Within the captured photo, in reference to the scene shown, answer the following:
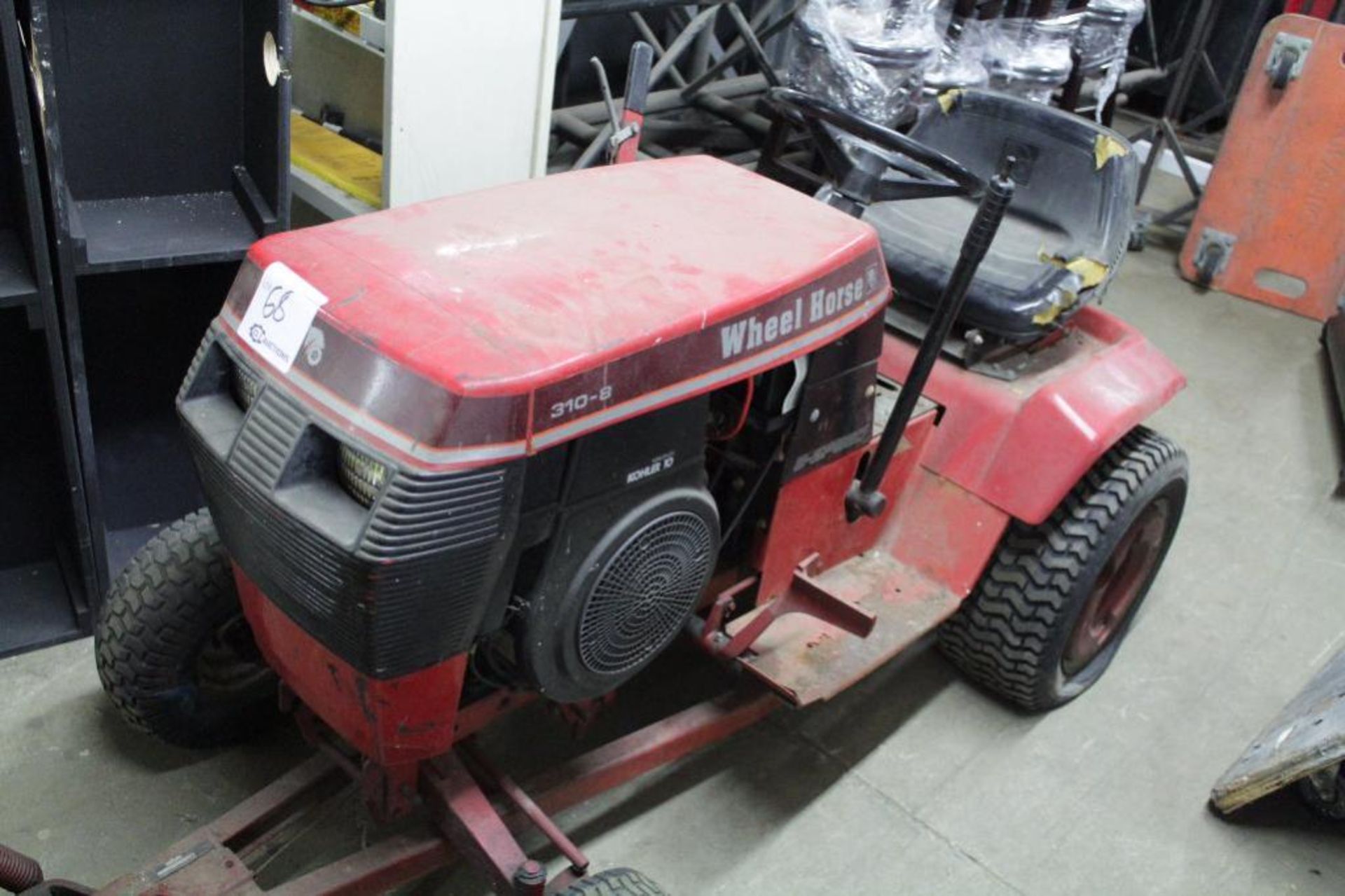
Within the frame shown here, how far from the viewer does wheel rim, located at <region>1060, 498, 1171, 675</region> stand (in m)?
2.50

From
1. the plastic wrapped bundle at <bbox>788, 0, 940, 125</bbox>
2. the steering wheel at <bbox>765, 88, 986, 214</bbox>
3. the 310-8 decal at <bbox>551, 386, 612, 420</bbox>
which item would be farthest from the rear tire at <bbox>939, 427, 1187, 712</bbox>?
the plastic wrapped bundle at <bbox>788, 0, 940, 125</bbox>

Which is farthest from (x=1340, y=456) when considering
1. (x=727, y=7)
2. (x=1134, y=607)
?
(x=727, y=7)

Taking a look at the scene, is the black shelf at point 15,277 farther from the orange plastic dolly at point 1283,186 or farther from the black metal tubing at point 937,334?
the orange plastic dolly at point 1283,186

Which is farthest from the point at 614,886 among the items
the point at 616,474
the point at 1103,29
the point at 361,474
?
the point at 1103,29

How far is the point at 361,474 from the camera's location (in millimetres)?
1371

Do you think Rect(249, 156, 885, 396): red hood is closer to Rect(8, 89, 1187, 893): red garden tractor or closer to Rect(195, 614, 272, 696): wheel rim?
Rect(8, 89, 1187, 893): red garden tractor

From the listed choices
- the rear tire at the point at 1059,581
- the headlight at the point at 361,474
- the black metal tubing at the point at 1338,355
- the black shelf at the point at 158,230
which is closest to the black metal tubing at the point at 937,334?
the rear tire at the point at 1059,581

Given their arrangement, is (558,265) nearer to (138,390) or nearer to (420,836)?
(420,836)

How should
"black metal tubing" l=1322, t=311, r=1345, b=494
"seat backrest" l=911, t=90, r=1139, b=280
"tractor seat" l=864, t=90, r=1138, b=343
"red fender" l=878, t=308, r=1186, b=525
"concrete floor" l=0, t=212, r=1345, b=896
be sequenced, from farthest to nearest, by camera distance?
"black metal tubing" l=1322, t=311, r=1345, b=494 < "seat backrest" l=911, t=90, r=1139, b=280 < "tractor seat" l=864, t=90, r=1138, b=343 < "red fender" l=878, t=308, r=1186, b=525 < "concrete floor" l=0, t=212, r=1345, b=896

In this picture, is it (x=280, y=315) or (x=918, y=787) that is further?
(x=918, y=787)

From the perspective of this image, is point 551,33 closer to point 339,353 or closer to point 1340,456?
point 339,353

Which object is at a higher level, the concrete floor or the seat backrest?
the seat backrest

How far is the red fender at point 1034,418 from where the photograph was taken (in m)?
2.19

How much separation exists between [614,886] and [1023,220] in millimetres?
1647
